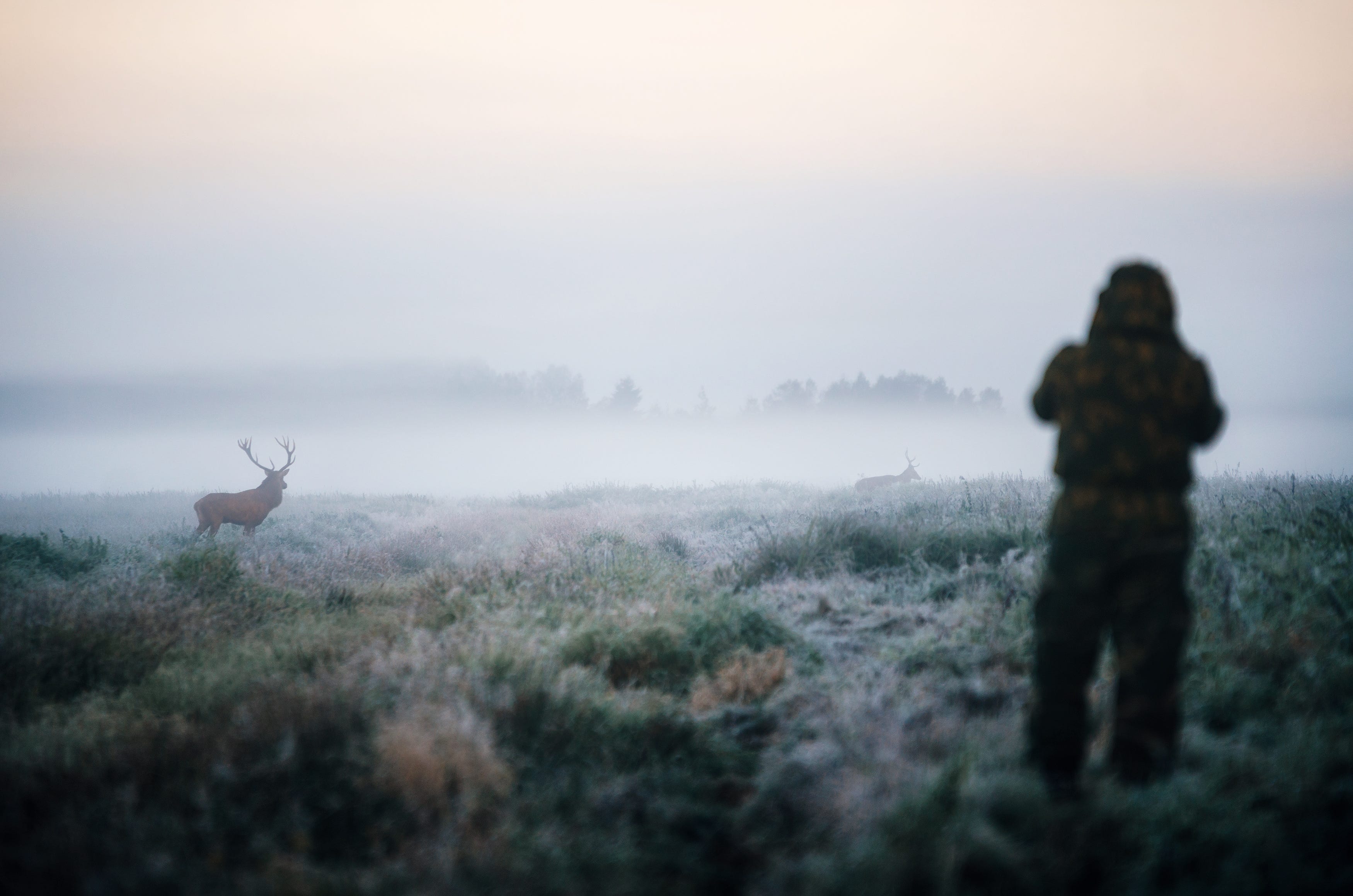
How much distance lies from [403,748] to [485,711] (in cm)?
73

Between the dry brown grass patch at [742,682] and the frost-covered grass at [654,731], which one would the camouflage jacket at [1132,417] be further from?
the dry brown grass patch at [742,682]

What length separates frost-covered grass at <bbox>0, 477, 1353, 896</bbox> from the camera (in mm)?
2809

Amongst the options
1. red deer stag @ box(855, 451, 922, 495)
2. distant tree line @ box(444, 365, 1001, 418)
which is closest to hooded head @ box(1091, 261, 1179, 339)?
red deer stag @ box(855, 451, 922, 495)

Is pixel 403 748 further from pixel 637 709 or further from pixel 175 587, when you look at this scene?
pixel 175 587

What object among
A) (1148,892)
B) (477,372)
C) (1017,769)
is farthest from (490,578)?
(477,372)

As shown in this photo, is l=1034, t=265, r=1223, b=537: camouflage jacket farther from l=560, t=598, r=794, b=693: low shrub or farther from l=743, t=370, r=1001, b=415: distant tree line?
l=743, t=370, r=1001, b=415: distant tree line

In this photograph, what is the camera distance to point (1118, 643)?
3.09 meters

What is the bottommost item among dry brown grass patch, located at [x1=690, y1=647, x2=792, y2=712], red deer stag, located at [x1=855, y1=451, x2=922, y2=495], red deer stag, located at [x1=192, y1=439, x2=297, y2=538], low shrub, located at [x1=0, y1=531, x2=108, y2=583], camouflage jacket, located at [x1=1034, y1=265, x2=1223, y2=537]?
dry brown grass patch, located at [x1=690, y1=647, x2=792, y2=712]

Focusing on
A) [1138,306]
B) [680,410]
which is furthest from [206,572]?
[680,410]

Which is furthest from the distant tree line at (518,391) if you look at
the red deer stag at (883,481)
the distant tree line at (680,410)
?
the red deer stag at (883,481)

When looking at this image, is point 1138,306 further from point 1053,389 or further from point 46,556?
point 46,556

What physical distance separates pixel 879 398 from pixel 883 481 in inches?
1564

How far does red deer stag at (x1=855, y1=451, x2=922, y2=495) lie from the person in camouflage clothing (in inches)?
624

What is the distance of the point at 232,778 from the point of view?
11.0ft
